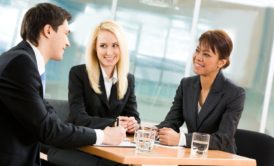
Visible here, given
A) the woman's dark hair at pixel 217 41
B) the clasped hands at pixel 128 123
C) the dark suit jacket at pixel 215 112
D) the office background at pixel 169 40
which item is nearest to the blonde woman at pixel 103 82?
the clasped hands at pixel 128 123

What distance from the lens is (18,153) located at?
74.3 inches

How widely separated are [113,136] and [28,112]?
43cm

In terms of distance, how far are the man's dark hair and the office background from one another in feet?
13.1

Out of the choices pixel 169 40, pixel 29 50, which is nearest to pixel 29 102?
pixel 29 50

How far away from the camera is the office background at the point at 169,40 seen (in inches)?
236

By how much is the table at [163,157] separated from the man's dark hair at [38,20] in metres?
0.55

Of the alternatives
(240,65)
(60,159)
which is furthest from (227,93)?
(240,65)

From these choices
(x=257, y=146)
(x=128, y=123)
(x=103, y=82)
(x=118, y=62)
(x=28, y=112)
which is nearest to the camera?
(x=28, y=112)

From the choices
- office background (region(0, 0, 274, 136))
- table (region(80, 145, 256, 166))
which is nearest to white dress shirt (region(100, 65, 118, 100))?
table (region(80, 145, 256, 166))

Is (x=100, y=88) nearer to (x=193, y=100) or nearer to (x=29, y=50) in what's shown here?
(x=193, y=100)

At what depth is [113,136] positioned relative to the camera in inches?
82.9

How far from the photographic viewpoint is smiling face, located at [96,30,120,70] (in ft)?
9.85

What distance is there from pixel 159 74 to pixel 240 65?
1.07 meters

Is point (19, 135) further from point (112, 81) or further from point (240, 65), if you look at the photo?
point (240, 65)
